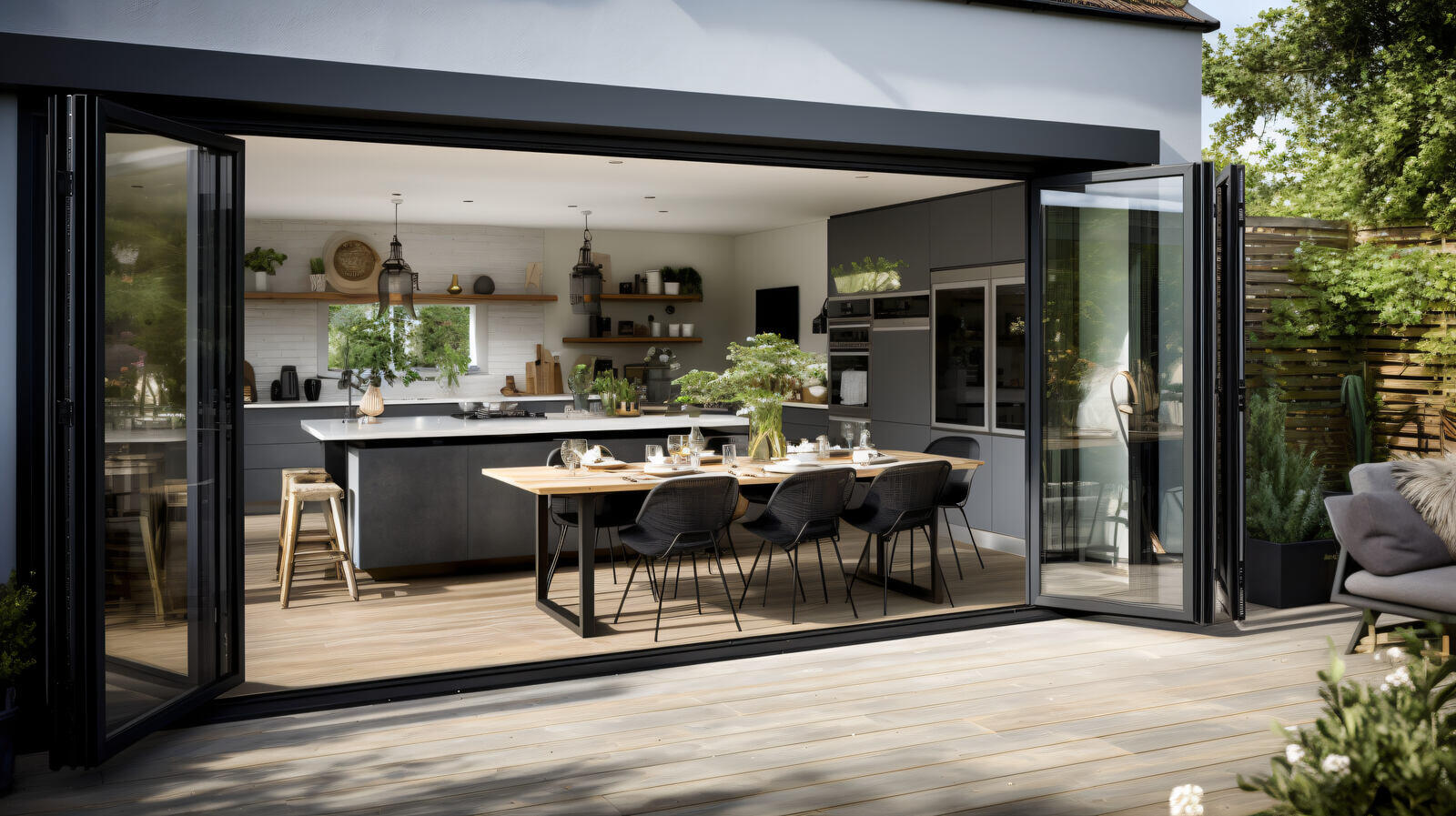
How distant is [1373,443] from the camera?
7668 millimetres

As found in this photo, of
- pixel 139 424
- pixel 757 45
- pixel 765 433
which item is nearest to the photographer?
pixel 139 424

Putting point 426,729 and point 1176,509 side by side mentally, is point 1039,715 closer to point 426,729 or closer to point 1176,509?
point 1176,509

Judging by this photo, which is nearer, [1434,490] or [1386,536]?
[1386,536]

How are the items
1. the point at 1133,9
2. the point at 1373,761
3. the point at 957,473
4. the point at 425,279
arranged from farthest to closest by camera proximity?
the point at 425,279 → the point at 957,473 → the point at 1133,9 → the point at 1373,761

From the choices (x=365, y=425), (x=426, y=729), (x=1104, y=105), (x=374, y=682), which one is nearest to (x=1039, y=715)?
(x=426, y=729)

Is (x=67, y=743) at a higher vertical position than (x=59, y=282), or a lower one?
lower

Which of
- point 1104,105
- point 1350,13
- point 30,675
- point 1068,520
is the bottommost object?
point 30,675

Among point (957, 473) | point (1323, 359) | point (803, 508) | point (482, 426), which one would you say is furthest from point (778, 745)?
point (1323, 359)

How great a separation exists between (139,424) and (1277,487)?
18.3 ft

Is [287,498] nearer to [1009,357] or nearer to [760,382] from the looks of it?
[760,382]

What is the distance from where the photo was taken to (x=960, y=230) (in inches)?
319

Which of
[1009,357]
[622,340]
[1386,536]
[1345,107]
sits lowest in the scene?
[1386,536]

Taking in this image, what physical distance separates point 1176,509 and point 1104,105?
82.4 inches

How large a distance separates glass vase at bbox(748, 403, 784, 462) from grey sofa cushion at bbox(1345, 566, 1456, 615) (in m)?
2.88
